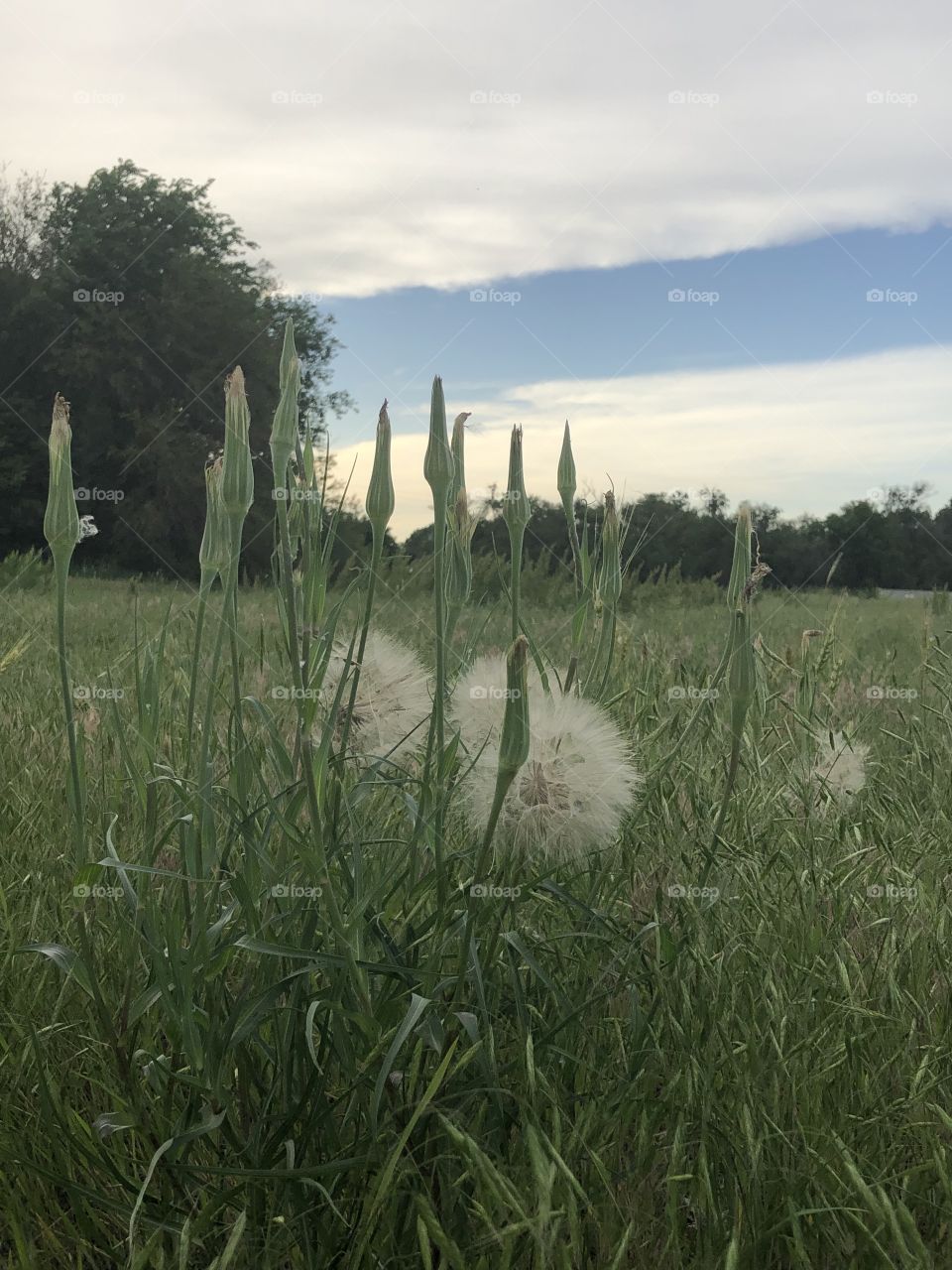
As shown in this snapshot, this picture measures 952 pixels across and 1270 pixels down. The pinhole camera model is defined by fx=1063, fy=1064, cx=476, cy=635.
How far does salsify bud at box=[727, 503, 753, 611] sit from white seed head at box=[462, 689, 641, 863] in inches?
9.8

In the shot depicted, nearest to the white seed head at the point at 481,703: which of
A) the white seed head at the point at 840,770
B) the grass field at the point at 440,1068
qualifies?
the grass field at the point at 440,1068

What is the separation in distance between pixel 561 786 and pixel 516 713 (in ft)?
1.26

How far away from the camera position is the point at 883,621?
8500mm

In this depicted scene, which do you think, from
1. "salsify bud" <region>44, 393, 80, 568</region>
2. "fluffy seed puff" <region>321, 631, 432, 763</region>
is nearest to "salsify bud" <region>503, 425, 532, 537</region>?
"fluffy seed puff" <region>321, 631, 432, 763</region>

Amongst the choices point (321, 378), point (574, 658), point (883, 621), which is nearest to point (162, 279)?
point (321, 378)

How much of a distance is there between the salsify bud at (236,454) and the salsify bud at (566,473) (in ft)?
1.98

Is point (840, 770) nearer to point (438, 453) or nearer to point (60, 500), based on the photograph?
point (438, 453)

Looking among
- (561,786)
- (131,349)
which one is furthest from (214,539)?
(131,349)

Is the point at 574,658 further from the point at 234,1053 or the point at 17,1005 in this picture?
the point at 17,1005

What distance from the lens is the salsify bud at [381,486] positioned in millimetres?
1243

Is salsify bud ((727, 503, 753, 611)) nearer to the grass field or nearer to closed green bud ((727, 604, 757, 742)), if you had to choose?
closed green bud ((727, 604, 757, 742))

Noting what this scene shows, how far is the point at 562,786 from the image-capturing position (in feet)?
4.74

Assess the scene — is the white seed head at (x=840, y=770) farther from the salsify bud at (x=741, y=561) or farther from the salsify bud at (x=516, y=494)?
the salsify bud at (x=516, y=494)

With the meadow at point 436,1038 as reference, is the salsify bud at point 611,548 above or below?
above
